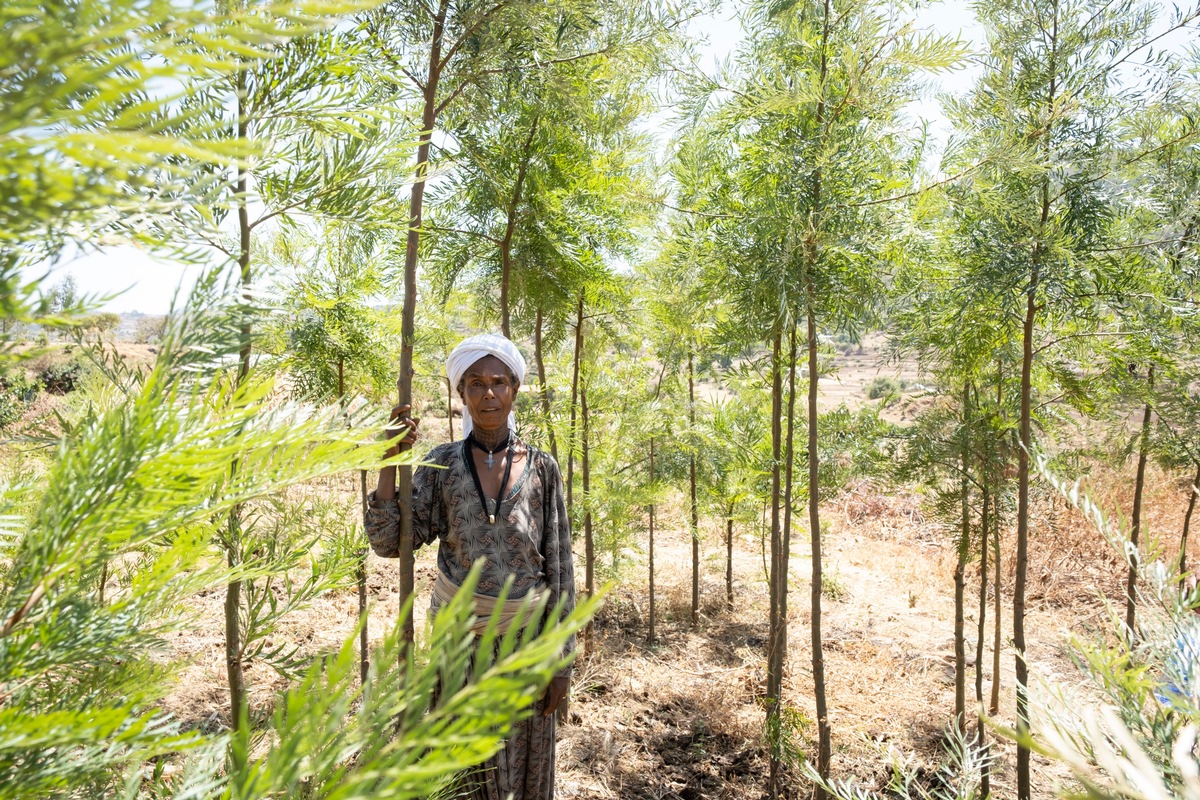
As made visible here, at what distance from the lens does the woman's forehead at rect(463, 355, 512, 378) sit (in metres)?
2.26

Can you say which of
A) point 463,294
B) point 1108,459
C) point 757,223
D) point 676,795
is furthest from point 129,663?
point 1108,459

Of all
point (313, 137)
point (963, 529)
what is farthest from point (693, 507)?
point (313, 137)

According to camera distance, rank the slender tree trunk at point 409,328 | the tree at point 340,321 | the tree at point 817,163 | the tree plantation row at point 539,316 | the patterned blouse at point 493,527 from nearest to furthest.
→ the tree plantation row at point 539,316 < the slender tree trunk at point 409,328 < the patterned blouse at point 493,527 < the tree at point 817,163 < the tree at point 340,321

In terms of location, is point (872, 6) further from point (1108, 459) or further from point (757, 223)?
point (1108, 459)

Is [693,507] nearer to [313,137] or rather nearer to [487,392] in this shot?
[487,392]

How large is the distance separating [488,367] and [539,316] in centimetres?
187

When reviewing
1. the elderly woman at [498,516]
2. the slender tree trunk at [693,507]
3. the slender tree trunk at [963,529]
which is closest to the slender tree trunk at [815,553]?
the elderly woman at [498,516]

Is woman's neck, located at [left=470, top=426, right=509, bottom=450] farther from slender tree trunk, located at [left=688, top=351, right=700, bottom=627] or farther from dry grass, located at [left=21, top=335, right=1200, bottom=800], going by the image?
slender tree trunk, located at [left=688, top=351, right=700, bottom=627]

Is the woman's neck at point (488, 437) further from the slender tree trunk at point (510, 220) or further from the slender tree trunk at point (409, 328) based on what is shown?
the slender tree trunk at point (510, 220)

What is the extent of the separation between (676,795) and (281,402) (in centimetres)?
370

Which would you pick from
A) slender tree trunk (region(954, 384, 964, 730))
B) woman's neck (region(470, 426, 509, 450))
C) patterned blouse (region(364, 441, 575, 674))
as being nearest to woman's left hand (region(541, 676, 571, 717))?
patterned blouse (region(364, 441, 575, 674))

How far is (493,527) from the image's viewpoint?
2.21m

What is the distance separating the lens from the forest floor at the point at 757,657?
3973 millimetres

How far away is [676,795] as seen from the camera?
12.1 ft
